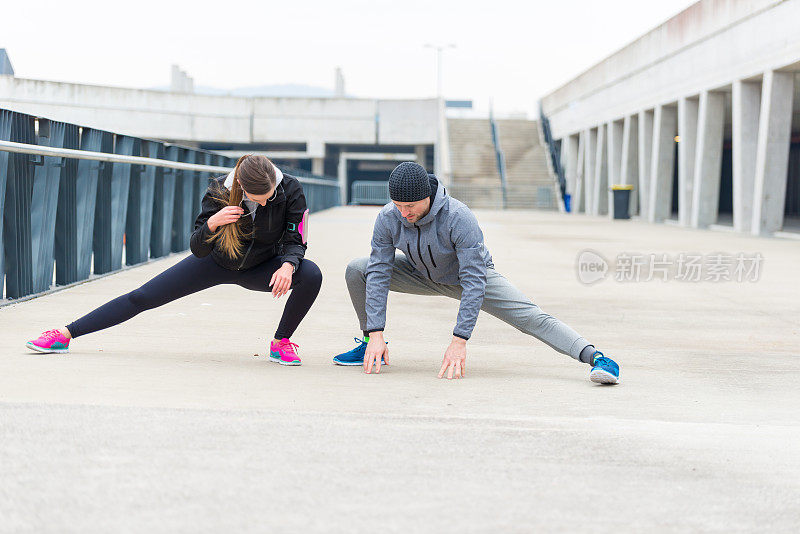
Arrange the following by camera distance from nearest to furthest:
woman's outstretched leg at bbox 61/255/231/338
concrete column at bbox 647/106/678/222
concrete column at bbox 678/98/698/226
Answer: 1. woman's outstretched leg at bbox 61/255/231/338
2. concrete column at bbox 678/98/698/226
3. concrete column at bbox 647/106/678/222

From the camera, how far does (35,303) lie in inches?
288

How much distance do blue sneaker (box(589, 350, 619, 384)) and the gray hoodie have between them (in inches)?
25.1

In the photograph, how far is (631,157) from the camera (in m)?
35.1

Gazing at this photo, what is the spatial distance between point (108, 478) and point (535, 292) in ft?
22.4

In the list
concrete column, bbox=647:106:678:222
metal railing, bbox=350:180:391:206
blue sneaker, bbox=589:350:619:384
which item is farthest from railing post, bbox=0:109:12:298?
metal railing, bbox=350:180:391:206

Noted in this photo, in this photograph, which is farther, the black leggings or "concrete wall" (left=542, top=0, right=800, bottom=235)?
"concrete wall" (left=542, top=0, right=800, bottom=235)

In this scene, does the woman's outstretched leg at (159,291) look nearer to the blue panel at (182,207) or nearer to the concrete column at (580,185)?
the blue panel at (182,207)

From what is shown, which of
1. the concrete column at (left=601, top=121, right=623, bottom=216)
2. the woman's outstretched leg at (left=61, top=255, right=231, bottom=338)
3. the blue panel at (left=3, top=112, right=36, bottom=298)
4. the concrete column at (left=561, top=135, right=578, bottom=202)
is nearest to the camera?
the woman's outstretched leg at (left=61, top=255, right=231, bottom=338)

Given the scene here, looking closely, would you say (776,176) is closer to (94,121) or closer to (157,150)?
(157,150)

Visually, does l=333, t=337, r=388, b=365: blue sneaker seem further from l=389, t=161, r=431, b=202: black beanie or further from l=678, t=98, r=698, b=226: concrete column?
l=678, t=98, r=698, b=226: concrete column

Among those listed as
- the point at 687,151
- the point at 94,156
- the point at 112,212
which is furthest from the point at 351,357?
the point at 687,151

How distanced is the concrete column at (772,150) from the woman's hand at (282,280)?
1811 centimetres

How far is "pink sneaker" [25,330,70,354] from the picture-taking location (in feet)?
17.0

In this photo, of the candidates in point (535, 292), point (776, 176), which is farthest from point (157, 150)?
point (776, 176)
